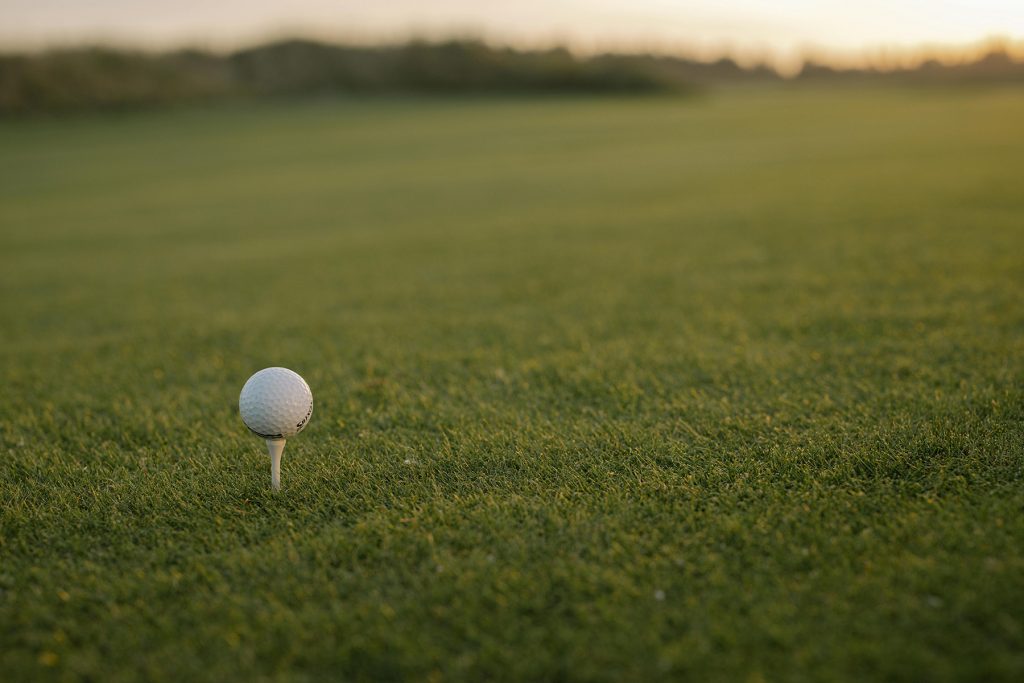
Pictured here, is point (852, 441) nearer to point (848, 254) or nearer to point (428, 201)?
point (848, 254)

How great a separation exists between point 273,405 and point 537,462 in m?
1.23

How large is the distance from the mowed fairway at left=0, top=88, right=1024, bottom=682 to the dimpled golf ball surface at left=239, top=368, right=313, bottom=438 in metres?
0.40

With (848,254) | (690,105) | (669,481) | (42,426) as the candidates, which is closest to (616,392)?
(669,481)

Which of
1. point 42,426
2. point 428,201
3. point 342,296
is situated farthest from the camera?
point 428,201

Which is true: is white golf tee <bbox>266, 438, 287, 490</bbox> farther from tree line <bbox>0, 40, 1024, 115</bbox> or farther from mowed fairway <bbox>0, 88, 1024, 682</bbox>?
tree line <bbox>0, 40, 1024, 115</bbox>

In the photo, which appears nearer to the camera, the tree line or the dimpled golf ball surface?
the dimpled golf ball surface

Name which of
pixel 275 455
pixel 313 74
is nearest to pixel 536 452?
pixel 275 455

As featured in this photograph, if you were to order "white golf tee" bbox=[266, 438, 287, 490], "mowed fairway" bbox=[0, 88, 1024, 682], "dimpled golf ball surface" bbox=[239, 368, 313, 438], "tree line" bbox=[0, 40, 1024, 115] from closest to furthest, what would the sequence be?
"mowed fairway" bbox=[0, 88, 1024, 682], "dimpled golf ball surface" bbox=[239, 368, 313, 438], "white golf tee" bbox=[266, 438, 287, 490], "tree line" bbox=[0, 40, 1024, 115]

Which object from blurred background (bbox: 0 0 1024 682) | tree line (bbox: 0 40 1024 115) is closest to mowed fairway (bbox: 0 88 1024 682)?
blurred background (bbox: 0 0 1024 682)

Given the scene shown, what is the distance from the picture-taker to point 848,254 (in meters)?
7.06

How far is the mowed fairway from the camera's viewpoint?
2.15 metres

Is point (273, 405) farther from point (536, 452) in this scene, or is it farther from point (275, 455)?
point (536, 452)

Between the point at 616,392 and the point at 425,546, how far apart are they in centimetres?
170

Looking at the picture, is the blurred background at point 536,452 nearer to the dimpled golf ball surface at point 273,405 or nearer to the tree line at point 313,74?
the dimpled golf ball surface at point 273,405
